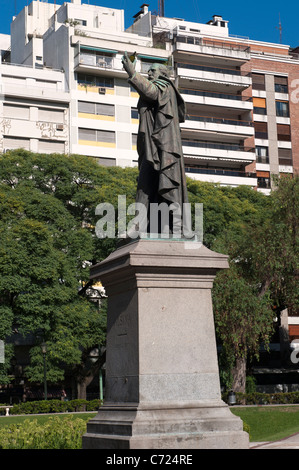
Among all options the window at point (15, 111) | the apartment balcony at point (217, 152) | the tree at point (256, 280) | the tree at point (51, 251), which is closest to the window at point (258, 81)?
the apartment balcony at point (217, 152)

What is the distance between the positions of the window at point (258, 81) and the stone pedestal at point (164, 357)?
6077cm

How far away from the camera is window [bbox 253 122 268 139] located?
6819 centimetres

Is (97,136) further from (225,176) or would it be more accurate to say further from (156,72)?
(156,72)

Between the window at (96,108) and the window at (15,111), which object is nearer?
the window at (15,111)

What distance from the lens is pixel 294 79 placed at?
70938 millimetres

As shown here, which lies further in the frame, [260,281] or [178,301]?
[260,281]

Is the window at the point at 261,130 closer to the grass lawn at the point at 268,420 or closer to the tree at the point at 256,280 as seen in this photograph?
the tree at the point at 256,280

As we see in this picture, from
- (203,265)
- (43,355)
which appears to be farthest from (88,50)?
(203,265)

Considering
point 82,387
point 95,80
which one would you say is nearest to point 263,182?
point 95,80

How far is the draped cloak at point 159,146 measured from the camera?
11211 millimetres
